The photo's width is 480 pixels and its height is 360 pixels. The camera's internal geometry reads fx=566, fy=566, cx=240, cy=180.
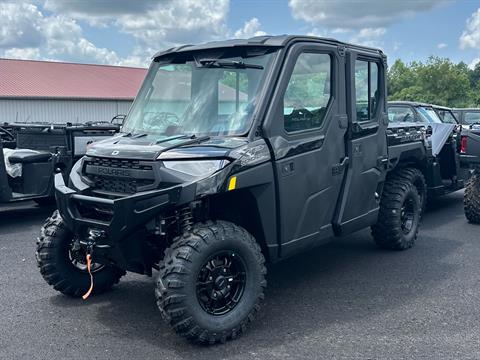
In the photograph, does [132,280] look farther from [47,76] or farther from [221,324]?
[47,76]

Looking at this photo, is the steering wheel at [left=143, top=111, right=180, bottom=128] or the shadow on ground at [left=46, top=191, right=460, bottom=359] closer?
the shadow on ground at [left=46, top=191, right=460, bottom=359]

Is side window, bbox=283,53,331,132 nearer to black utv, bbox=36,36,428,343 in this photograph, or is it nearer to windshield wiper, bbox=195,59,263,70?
black utv, bbox=36,36,428,343

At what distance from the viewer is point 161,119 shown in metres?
4.99

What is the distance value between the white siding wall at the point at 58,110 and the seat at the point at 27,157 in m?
24.8

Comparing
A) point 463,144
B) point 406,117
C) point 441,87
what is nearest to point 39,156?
point 463,144

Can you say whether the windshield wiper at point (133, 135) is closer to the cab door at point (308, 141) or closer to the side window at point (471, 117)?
the cab door at point (308, 141)

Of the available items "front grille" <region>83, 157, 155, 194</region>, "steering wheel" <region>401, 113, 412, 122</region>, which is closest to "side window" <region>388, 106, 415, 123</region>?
"steering wheel" <region>401, 113, 412, 122</region>

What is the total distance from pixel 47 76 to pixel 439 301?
36.7m

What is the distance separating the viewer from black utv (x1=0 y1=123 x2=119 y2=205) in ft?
26.7

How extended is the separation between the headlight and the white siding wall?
97.3 feet

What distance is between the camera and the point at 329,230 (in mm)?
5258

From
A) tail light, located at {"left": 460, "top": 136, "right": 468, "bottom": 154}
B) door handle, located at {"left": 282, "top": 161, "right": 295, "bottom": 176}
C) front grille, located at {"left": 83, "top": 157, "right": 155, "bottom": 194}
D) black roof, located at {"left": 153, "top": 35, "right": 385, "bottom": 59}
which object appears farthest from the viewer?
tail light, located at {"left": 460, "top": 136, "right": 468, "bottom": 154}

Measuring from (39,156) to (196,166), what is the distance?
4913 mm

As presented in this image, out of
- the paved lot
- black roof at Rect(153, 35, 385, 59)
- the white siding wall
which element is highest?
the white siding wall
